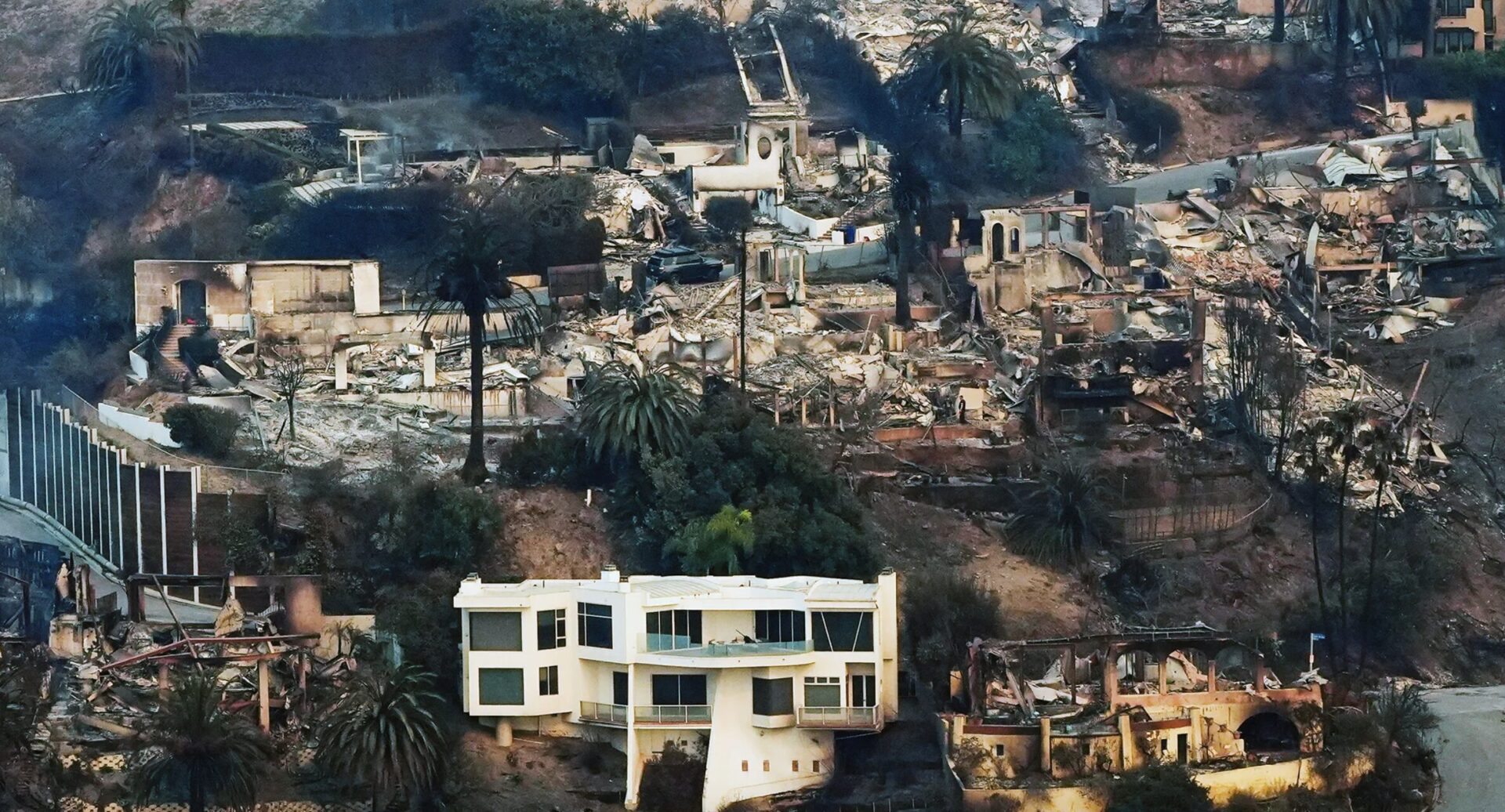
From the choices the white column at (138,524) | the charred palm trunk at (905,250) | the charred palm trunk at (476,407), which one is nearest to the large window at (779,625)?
the charred palm trunk at (476,407)

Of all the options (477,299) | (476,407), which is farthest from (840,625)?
(476,407)

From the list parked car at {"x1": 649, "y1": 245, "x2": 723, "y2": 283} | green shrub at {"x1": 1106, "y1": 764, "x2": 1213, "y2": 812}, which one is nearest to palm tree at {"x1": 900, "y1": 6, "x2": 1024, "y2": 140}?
parked car at {"x1": 649, "y1": 245, "x2": 723, "y2": 283}

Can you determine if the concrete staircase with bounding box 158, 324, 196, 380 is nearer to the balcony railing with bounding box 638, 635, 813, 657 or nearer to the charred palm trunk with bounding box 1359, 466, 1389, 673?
the balcony railing with bounding box 638, 635, 813, 657

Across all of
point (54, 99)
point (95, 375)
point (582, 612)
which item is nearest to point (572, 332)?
point (95, 375)

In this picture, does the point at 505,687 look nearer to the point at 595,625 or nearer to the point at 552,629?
the point at 552,629

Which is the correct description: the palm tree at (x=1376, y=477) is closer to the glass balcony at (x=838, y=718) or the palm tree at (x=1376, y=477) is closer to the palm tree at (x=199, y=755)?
the glass balcony at (x=838, y=718)

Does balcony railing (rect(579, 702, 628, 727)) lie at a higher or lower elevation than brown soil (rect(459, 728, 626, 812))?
higher
